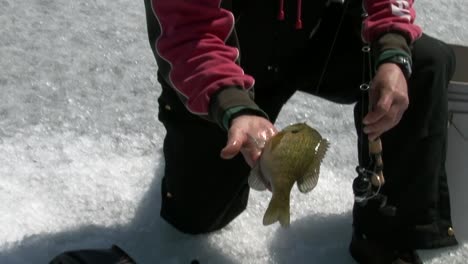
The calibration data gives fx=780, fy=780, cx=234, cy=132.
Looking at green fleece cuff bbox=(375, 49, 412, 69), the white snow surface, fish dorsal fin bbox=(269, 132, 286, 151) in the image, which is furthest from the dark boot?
green fleece cuff bbox=(375, 49, 412, 69)

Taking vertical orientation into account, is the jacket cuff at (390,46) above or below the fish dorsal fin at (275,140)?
below

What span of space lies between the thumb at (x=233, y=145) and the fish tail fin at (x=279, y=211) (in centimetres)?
10

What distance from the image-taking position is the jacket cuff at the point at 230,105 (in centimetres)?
130

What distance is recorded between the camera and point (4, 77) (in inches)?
89.7

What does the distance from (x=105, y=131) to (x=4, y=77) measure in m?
0.40

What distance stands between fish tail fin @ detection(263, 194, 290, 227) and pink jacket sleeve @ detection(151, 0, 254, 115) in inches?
9.5

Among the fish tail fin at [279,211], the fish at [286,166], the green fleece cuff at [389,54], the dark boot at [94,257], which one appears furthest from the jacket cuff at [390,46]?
the dark boot at [94,257]

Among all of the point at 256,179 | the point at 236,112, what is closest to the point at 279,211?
the point at 256,179

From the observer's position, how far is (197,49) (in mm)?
1413

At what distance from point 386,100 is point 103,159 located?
854 mm

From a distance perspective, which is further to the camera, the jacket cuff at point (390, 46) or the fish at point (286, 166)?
the jacket cuff at point (390, 46)

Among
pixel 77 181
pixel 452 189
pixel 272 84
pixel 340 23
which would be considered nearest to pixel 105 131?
pixel 77 181

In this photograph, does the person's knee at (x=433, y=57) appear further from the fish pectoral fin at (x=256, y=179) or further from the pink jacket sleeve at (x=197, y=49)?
the fish pectoral fin at (x=256, y=179)

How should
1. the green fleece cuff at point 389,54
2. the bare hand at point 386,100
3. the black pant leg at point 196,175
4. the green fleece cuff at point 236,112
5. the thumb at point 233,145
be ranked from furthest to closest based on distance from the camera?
1. the black pant leg at point 196,175
2. the green fleece cuff at point 389,54
3. the bare hand at point 386,100
4. the green fleece cuff at point 236,112
5. the thumb at point 233,145
